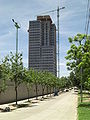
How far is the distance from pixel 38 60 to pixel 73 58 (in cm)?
5802

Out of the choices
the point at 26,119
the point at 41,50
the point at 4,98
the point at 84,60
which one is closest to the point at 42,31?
the point at 41,50

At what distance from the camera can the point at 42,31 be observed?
306ft

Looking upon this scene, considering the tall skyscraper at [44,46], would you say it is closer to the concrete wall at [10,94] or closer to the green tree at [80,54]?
the concrete wall at [10,94]

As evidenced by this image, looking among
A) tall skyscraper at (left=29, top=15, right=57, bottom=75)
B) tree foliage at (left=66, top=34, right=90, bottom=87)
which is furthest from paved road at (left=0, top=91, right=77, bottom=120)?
tall skyscraper at (left=29, top=15, right=57, bottom=75)

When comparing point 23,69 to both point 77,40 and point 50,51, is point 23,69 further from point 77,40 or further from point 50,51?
point 50,51

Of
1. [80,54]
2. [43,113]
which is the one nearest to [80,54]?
[80,54]

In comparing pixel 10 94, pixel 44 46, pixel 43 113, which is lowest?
pixel 43 113

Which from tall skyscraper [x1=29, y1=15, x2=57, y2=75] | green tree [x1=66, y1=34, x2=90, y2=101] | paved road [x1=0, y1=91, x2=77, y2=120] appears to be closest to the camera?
paved road [x1=0, y1=91, x2=77, y2=120]

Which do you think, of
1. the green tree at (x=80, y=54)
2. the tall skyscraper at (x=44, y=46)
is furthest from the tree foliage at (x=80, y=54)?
the tall skyscraper at (x=44, y=46)

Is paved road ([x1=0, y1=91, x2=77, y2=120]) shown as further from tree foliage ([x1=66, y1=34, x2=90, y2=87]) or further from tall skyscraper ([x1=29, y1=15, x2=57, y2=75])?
tall skyscraper ([x1=29, y1=15, x2=57, y2=75])

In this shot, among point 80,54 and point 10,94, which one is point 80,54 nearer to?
point 80,54

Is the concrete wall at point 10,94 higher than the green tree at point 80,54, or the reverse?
A: the green tree at point 80,54

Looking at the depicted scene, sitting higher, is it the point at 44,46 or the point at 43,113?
Answer: the point at 44,46

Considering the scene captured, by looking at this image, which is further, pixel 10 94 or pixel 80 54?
pixel 10 94
